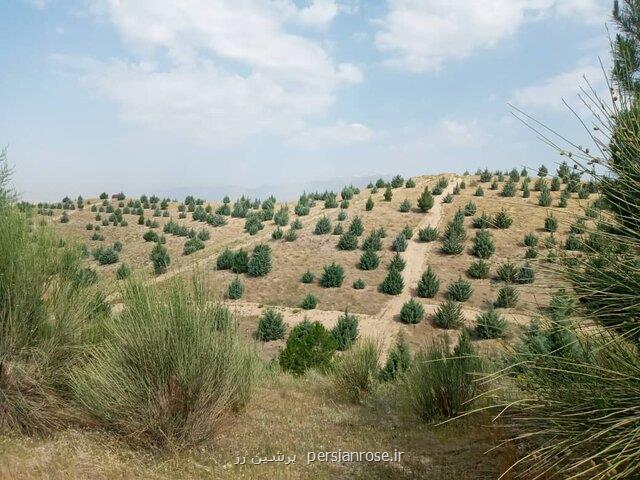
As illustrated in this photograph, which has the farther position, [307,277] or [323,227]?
[323,227]

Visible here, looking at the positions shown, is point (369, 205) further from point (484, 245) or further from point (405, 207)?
point (484, 245)

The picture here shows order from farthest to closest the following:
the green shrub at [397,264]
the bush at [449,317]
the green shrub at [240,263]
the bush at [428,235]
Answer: the bush at [428,235] → the green shrub at [240,263] → the green shrub at [397,264] → the bush at [449,317]

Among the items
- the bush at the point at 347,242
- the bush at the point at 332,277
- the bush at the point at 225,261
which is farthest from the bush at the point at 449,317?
the bush at the point at 225,261

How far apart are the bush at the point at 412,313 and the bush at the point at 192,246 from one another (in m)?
17.7

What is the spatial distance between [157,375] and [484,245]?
2440cm

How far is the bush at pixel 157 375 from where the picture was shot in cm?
530

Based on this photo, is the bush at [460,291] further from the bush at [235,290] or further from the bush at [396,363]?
the bush at [235,290]

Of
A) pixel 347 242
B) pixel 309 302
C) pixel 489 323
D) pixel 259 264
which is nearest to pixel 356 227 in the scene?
pixel 347 242

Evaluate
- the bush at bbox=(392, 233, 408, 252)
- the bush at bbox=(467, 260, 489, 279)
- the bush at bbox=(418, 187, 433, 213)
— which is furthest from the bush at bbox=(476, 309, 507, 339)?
the bush at bbox=(418, 187, 433, 213)

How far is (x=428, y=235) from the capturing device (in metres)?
30.0

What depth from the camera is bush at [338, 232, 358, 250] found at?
2930 centimetres

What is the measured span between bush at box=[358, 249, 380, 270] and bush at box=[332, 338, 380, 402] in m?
17.3

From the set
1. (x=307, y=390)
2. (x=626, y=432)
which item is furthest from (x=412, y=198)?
(x=626, y=432)

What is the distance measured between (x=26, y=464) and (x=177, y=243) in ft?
103
